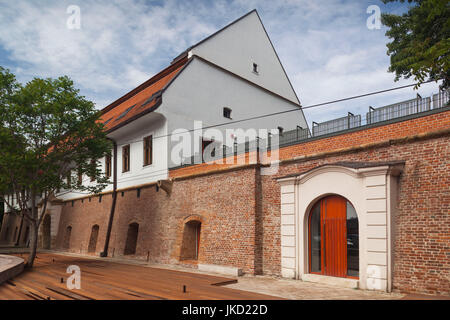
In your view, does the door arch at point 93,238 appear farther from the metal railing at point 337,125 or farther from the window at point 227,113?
the metal railing at point 337,125

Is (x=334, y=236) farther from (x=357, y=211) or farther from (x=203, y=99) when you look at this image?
(x=203, y=99)

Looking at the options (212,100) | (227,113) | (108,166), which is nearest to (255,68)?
(227,113)

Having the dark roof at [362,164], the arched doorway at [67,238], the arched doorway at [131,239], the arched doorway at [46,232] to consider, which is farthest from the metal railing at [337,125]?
the arched doorway at [46,232]

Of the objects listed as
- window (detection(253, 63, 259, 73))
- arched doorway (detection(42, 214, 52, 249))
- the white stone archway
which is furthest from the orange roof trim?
arched doorway (detection(42, 214, 52, 249))

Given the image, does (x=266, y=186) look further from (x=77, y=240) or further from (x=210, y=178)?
(x=77, y=240)

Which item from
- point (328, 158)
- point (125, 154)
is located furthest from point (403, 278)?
point (125, 154)

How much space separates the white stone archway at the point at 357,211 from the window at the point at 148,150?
353 inches

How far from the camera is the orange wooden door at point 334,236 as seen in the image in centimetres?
1098

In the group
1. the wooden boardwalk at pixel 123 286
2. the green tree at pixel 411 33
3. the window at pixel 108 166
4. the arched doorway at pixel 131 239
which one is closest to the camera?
the wooden boardwalk at pixel 123 286

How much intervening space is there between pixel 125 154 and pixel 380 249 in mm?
15777

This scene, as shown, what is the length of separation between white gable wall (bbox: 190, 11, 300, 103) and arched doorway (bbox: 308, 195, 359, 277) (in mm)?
11885

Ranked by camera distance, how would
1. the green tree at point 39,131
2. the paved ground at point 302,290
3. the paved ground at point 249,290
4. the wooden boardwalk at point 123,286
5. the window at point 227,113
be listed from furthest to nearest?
the window at point 227,113 < the green tree at point 39,131 < the wooden boardwalk at point 123,286 < the paved ground at point 249,290 < the paved ground at point 302,290

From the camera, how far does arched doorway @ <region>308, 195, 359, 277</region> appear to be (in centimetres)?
1078

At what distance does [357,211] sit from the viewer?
34.4 feet
